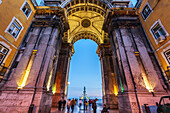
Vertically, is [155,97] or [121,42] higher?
[121,42]

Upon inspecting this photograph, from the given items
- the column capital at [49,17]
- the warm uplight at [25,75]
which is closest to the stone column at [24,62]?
the warm uplight at [25,75]

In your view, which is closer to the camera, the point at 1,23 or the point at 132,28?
the point at 1,23

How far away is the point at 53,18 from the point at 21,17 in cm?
419

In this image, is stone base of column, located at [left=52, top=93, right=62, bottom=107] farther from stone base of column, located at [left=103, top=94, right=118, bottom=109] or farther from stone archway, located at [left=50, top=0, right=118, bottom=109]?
stone base of column, located at [left=103, top=94, right=118, bottom=109]

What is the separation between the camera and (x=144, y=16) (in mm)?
12641

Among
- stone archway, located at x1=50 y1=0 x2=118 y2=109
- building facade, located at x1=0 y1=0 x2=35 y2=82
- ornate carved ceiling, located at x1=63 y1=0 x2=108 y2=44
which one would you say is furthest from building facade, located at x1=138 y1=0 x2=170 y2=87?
building facade, located at x1=0 y1=0 x2=35 y2=82

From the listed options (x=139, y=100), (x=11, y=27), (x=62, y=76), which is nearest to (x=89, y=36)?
(x=62, y=76)

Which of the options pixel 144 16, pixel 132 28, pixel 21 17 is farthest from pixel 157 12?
pixel 21 17

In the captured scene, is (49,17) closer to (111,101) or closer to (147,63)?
(147,63)

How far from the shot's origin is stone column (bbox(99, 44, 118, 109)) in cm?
1620

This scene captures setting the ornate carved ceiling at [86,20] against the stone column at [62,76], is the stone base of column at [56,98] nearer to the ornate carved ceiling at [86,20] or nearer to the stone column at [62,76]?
the stone column at [62,76]

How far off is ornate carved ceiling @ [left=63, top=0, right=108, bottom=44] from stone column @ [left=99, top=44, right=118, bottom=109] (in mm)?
4341

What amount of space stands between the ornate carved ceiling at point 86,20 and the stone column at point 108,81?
4.34m

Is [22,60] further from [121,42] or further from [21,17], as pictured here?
[121,42]
